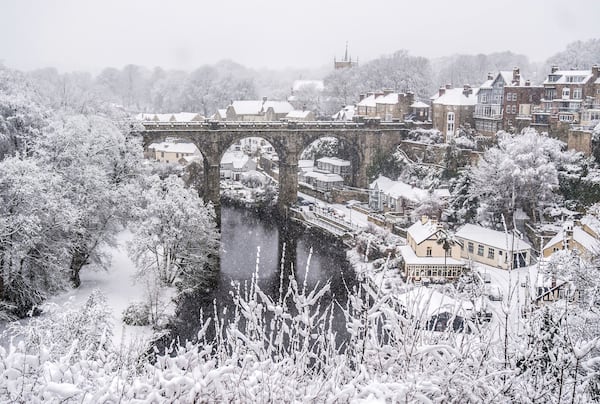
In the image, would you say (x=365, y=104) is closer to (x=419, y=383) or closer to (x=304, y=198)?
(x=304, y=198)

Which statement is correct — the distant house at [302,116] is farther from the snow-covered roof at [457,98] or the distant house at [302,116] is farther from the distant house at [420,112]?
the snow-covered roof at [457,98]

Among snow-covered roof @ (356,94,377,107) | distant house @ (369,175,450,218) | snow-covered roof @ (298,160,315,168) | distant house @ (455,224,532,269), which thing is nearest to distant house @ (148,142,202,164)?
snow-covered roof @ (298,160,315,168)

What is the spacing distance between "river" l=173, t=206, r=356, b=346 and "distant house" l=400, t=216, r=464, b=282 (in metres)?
2.71

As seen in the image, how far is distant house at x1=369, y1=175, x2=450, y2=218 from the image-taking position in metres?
32.8

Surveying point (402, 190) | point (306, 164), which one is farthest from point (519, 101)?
point (306, 164)

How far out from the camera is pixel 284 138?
39.9 meters

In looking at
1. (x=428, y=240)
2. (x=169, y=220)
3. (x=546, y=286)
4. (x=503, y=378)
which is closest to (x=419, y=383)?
(x=503, y=378)

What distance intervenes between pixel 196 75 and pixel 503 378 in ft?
302

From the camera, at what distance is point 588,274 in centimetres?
1145

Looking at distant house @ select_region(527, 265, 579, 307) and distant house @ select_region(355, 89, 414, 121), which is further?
distant house @ select_region(355, 89, 414, 121)

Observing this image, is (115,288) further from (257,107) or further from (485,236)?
(257,107)

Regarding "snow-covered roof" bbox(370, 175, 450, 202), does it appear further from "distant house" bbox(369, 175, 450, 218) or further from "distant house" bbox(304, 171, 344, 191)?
"distant house" bbox(304, 171, 344, 191)

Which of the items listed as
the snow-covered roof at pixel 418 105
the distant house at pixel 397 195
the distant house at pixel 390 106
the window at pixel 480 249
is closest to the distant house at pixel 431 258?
the window at pixel 480 249

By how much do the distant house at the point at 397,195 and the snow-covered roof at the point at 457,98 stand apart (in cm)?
744
